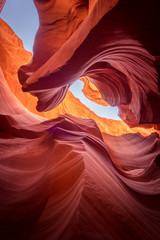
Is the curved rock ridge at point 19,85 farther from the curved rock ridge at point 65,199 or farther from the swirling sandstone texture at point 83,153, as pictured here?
the curved rock ridge at point 65,199

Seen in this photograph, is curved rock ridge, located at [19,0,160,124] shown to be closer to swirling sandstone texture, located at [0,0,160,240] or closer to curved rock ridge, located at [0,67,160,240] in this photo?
swirling sandstone texture, located at [0,0,160,240]

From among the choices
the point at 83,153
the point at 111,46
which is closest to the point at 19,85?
the point at 111,46

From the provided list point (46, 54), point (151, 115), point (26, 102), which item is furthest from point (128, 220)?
point (26, 102)

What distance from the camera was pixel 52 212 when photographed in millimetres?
1438

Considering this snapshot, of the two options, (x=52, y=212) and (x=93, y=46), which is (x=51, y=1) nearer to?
(x=93, y=46)

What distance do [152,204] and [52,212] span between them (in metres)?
1.93


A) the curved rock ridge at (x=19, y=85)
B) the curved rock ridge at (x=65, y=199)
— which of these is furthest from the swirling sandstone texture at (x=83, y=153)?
the curved rock ridge at (x=19, y=85)

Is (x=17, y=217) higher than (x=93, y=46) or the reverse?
the reverse

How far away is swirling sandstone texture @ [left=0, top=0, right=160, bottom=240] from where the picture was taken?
1.31 metres

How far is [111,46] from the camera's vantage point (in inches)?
110

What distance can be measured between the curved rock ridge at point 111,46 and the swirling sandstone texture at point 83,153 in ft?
0.05

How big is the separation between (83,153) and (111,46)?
2188 mm

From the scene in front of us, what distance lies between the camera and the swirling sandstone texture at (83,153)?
4.29 feet

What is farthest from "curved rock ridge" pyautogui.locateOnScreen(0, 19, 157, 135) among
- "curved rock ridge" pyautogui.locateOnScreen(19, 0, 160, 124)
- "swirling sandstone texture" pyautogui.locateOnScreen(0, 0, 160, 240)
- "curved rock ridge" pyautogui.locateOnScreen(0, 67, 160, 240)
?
"curved rock ridge" pyautogui.locateOnScreen(0, 67, 160, 240)
